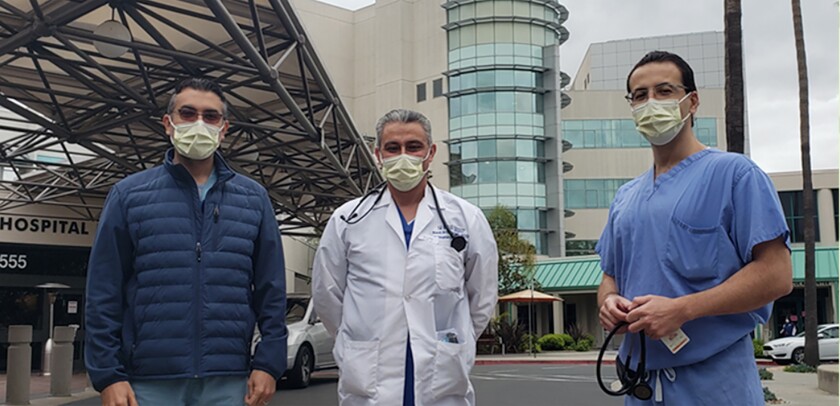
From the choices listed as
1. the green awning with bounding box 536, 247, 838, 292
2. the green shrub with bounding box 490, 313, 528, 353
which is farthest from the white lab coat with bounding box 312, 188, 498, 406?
the green awning with bounding box 536, 247, 838, 292

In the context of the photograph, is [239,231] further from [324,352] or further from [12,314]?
[12,314]

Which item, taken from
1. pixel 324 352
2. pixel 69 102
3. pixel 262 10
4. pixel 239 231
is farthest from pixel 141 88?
pixel 239 231

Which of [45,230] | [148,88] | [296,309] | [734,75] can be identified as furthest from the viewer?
[45,230]

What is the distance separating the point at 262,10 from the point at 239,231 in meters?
9.27

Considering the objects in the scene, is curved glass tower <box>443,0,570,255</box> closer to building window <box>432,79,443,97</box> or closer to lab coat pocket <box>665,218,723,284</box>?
building window <box>432,79,443,97</box>

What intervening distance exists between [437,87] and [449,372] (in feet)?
184

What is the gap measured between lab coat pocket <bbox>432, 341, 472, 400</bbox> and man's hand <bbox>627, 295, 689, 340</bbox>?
1.01m

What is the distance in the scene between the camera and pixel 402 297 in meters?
3.73

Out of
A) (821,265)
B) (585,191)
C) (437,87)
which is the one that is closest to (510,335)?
(821,265)

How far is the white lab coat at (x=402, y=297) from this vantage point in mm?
3645

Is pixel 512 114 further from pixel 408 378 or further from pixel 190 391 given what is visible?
pixel 190 391

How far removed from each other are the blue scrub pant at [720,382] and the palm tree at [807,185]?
1936 centimetres

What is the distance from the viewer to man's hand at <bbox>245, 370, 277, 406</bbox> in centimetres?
366

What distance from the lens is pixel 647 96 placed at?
3.24m
